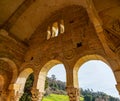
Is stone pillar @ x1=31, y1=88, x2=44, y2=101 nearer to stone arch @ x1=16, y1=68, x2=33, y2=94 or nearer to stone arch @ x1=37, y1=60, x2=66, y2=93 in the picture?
stone arch @ x1=37, y1=60, x2=66, y2=93

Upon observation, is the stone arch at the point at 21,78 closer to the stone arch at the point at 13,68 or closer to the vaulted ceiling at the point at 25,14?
the stone arch at the point at 13,68

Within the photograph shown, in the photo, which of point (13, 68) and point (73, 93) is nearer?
point (73, 93)

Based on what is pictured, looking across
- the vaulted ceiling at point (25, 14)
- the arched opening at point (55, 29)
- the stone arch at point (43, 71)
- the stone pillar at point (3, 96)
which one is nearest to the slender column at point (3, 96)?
the stone pillar at point (3, 96)

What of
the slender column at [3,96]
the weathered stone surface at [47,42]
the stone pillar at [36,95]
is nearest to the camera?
the weathered stone surface at [47,42]

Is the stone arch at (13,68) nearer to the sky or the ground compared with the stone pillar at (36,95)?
nearer to the sky

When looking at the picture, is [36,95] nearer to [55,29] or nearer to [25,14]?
[55,29]

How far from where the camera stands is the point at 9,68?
9242mm

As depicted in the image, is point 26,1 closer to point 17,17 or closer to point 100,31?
point 17,17

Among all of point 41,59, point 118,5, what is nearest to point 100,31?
point 118,5

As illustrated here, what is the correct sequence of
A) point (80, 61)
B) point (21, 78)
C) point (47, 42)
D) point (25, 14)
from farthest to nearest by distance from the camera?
1. point (25, 14)
2. point (21, 78)
3. point (47, 42)
4. point (80, 61)

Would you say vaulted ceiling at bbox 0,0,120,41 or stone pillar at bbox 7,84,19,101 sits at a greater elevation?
vaulted ceiling at bbox 0,0,120,41

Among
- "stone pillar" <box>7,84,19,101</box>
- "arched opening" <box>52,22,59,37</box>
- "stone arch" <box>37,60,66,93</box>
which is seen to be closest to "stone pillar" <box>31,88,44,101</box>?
"stone arch" <box>37,60,66,93</box>

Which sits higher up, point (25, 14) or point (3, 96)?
point (25, 14)

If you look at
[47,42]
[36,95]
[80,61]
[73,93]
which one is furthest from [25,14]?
[73,93]
